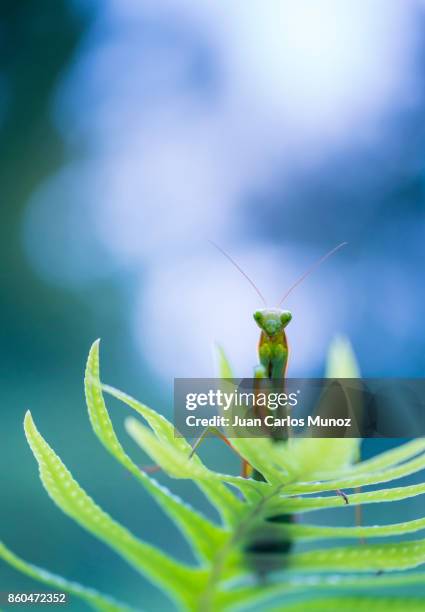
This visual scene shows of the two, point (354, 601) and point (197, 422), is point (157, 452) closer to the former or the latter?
point (354, 601)

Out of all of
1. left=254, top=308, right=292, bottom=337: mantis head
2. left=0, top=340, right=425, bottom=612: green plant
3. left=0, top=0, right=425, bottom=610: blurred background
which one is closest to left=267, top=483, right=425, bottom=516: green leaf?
left=0, top=340, right=425, bottom=612: green plant

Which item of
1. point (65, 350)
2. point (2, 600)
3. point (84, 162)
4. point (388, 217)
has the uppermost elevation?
point (84, 162)

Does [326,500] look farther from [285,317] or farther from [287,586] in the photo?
[285,317]

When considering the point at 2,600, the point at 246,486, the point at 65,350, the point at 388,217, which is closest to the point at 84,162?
the point at 65,350

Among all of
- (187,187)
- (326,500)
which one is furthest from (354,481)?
(187,187)

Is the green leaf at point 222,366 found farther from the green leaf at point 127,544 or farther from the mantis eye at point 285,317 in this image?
the mantis eye at point 285,317

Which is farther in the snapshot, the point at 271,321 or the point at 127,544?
the point at 271,321

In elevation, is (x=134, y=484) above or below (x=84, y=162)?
below

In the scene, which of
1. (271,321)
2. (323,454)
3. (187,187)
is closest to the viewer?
(323,454)
